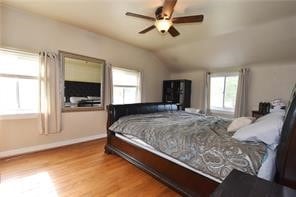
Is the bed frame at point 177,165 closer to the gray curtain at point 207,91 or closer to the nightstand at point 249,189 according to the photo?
the nightstand at point 249,189

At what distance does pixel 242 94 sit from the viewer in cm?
451

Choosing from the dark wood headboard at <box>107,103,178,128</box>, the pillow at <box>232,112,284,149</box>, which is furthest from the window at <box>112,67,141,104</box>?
the pillow at <box>232,112,284,149</box>

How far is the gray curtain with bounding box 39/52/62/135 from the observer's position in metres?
3.13

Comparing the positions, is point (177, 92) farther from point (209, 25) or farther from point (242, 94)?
point (209, 25)

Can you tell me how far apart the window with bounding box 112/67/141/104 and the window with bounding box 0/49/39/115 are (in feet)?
6.12

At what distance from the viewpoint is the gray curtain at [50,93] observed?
10.3 ft

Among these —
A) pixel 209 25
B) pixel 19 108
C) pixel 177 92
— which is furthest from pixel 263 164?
pixel 177 92

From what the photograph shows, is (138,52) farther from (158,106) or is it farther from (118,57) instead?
(158,106)

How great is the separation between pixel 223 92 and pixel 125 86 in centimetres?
313

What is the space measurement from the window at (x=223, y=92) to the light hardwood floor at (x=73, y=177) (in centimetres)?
378

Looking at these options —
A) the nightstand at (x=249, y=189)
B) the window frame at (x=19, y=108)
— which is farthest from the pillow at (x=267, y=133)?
the window frame at (x=19, y=108)

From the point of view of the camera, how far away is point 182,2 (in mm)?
2553

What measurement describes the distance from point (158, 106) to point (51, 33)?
2.81 m

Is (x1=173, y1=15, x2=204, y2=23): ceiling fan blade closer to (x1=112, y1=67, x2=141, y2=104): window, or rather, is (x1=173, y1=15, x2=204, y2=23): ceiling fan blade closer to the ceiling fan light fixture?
the ceiling fan light fixture
